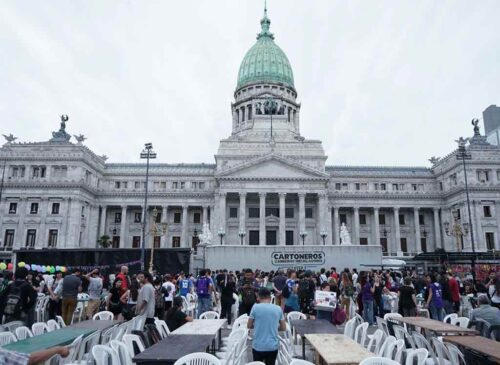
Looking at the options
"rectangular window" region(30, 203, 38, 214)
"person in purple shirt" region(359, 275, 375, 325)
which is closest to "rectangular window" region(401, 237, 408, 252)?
"person in purple shirt" region(359, 275, 375, 325)

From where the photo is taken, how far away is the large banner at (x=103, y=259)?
35.6m

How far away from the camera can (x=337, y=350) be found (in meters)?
7.50

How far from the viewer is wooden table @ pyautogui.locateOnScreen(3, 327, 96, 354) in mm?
6772

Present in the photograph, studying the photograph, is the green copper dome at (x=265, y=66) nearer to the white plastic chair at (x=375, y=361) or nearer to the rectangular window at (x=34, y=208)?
the rectangular window at (x=34, y=208)

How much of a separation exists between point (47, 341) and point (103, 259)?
30703 millimetres

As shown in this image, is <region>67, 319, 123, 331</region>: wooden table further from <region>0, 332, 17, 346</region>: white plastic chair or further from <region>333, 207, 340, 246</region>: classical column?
<region>333, 207, 340, 246</region>: classical column

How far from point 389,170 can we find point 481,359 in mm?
61470

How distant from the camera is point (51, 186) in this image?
54.0 metres

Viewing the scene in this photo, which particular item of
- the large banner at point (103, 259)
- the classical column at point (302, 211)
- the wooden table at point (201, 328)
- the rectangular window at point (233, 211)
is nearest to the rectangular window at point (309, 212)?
the classical column at point (302, 211)

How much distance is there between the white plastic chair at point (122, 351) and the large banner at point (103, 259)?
1116 inches

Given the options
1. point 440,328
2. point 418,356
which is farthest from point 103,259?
point 418,356

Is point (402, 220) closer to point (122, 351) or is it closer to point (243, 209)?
point (243, 209)

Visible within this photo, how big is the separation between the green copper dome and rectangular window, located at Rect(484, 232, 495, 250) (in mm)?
44347

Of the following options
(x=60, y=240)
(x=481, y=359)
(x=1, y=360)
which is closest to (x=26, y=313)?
(x=1, y=360)
